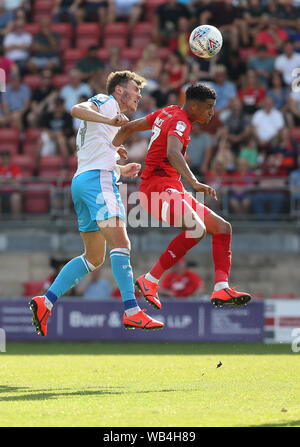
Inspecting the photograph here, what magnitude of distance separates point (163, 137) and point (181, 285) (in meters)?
7.07

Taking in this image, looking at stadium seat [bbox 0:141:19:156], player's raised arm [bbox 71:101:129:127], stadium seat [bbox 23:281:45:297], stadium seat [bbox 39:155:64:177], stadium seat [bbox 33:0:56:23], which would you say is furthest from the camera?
stadium seat [bbox 33:0:56:23]

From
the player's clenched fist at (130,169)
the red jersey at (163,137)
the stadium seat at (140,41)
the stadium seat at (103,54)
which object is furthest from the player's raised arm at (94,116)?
the stadium seat at (140,41)

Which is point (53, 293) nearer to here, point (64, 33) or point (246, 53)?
point (246, 53)

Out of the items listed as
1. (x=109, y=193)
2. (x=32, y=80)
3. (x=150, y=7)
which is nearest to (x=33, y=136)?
(x=32, y=80)

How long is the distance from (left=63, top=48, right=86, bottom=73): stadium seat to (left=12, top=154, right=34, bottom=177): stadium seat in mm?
2934

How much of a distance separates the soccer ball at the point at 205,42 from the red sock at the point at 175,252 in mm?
2098

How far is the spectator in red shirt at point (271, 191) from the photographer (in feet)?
49.6

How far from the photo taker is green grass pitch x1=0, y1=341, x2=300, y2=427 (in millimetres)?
5504

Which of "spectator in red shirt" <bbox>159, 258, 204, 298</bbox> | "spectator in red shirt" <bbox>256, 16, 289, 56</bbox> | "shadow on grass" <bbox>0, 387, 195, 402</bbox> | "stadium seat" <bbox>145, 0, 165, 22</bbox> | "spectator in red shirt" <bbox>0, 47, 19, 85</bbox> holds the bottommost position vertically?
"spectator in red shirt" <bbox>159, 258, 204, 298</bbox>

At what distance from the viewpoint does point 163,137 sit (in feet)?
27.3

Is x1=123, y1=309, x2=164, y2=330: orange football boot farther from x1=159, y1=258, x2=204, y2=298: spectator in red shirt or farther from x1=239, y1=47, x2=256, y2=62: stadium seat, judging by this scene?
x1=239, y1=47, x2=256, y2=62: stadium seat

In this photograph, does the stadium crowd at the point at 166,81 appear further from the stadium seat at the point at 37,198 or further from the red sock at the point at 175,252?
→ the red sock at the point at 175,252

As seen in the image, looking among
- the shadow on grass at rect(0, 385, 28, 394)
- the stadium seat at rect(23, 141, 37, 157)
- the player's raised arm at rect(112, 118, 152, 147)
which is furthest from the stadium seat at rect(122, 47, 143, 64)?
the shadow on grass at rect(0, 385, 28, 394)

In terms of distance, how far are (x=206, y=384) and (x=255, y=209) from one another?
8368 millimetres
